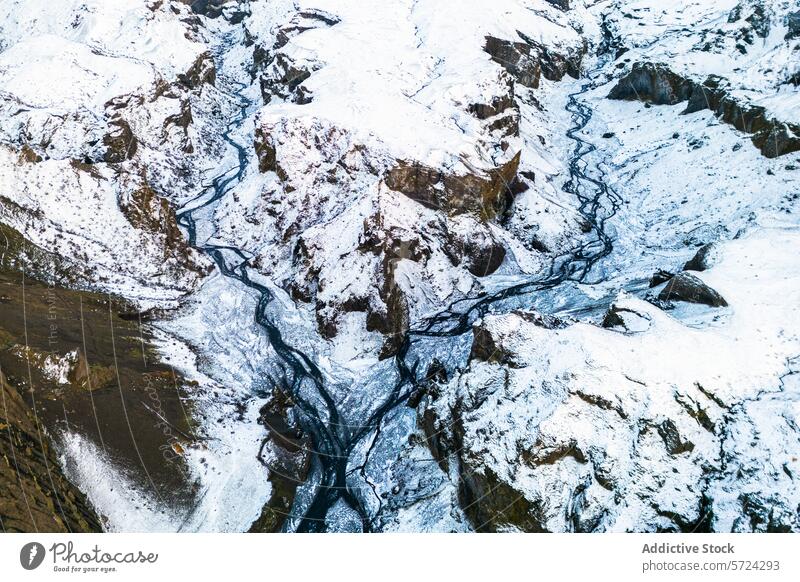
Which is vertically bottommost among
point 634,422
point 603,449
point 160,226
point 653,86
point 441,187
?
point 160,226

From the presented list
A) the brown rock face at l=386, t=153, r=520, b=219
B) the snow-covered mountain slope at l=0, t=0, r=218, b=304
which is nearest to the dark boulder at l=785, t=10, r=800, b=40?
the brown rock face at l=386, t=153, r=520, b=219

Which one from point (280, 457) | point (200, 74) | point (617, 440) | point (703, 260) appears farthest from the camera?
point (200, 74)

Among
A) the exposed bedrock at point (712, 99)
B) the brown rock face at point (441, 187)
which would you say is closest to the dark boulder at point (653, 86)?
the exposed bedrock at point (712, 99)

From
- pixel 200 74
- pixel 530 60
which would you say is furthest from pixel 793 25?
pixel 200 74

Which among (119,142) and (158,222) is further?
(119,142)

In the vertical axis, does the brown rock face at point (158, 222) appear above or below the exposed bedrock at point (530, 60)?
below

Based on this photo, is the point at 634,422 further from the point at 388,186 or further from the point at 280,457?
the point at 388,186

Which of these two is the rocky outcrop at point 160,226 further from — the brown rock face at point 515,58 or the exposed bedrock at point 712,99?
the brown rock face at point 515,58

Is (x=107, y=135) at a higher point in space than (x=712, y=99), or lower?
lower
